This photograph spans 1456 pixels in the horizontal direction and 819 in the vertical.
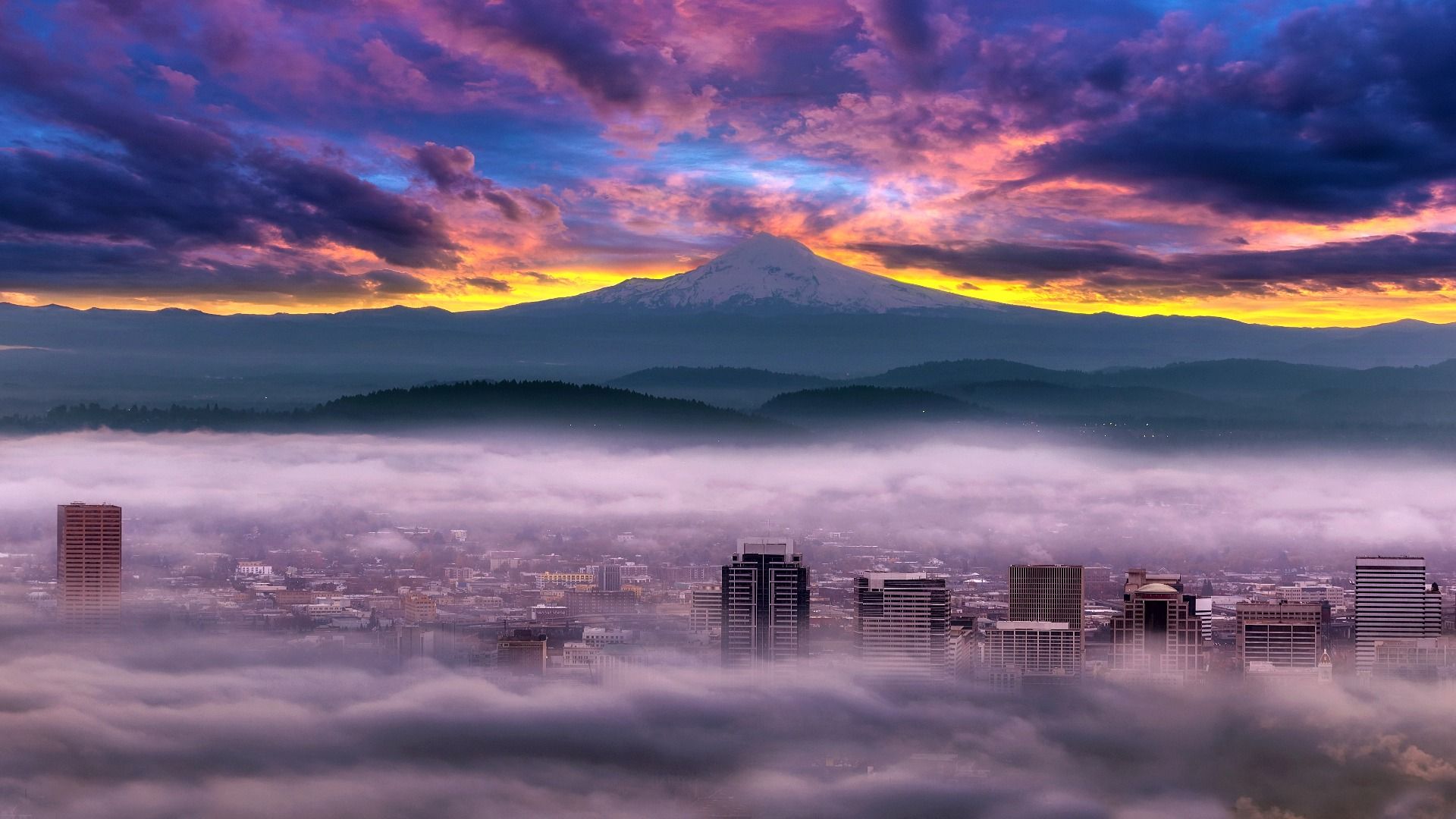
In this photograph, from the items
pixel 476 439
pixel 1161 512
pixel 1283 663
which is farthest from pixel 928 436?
pixel 1283 663

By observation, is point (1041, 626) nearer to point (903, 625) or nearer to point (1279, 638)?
point (903, 625)

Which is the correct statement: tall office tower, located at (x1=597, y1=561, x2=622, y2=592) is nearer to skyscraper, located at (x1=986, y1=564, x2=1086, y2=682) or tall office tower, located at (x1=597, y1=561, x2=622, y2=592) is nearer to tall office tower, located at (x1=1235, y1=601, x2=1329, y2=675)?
skyscraper, located at (x1=986, y1=564, x2=1086, y2=682)

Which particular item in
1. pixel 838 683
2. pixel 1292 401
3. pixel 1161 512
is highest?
pixel 1292 401

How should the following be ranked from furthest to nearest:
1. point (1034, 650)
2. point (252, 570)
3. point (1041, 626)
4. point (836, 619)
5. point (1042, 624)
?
point (252, 570), point (836, 619), point (1042, 624), point (1041, 626), point (1034, 650)

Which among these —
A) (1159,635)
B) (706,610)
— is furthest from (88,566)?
(1159,635)

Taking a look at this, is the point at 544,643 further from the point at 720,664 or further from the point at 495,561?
the point at 495,561
